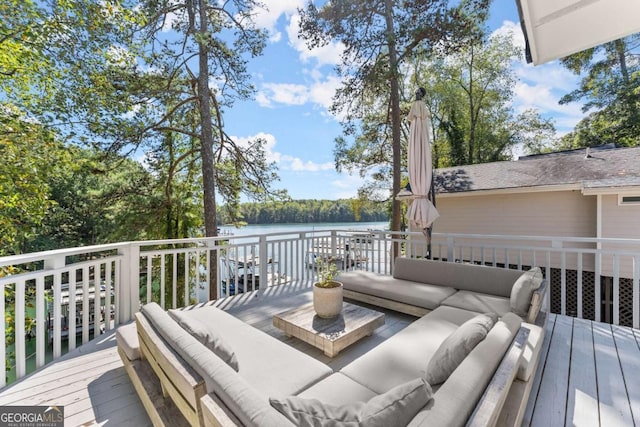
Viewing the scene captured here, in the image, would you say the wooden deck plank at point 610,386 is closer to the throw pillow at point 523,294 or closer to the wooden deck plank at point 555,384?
the wooden deck plank at point 555,384

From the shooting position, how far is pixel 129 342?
2.28 m

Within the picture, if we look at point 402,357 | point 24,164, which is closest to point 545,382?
point 402,357

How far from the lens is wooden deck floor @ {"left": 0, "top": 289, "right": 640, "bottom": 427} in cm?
199

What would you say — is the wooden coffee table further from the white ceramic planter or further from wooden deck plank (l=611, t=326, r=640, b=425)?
wooden deck plank (l=611, t=326, r=640, b=425)

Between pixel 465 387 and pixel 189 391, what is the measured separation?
1.28 m

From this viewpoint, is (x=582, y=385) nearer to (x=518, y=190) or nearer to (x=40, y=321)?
(x=40, y=321)

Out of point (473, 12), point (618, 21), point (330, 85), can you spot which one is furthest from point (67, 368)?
point (473, 12)

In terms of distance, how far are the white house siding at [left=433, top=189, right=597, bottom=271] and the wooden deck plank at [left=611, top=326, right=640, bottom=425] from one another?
365 centimetres

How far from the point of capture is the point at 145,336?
6.13 ft

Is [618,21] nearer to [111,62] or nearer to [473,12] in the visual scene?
[473,12]

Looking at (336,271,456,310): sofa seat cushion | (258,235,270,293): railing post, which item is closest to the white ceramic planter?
(336,271,456,310): sofa seat cushion

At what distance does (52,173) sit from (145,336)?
6.25 meters

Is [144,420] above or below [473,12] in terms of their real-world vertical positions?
below

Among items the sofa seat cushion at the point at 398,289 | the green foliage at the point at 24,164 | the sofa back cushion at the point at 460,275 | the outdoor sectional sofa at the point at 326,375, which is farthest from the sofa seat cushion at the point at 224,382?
the green foliage at the point at 24,164
